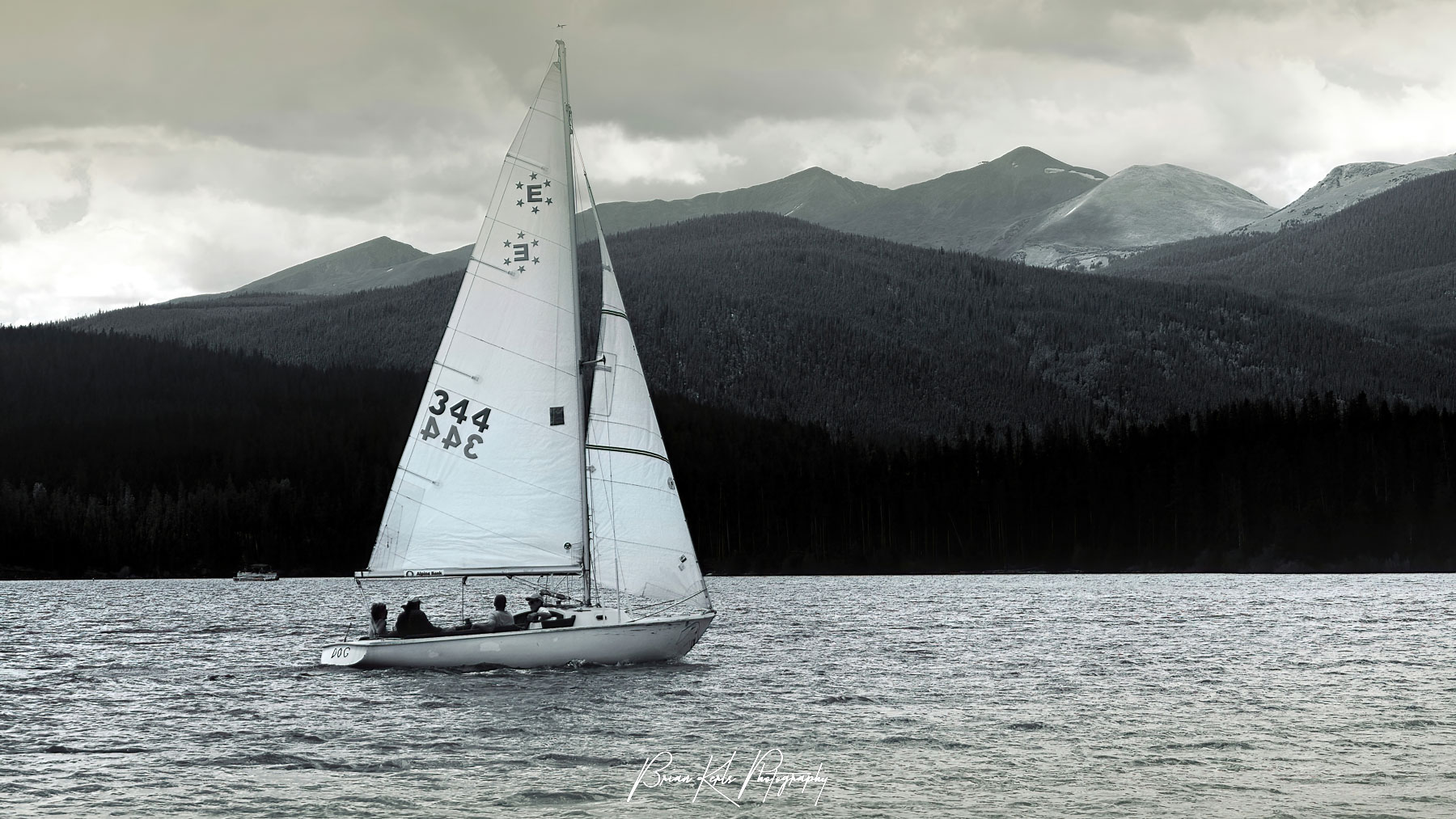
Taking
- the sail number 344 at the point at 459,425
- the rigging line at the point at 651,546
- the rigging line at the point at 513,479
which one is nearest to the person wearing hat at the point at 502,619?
the rigging line at the point at 513,479

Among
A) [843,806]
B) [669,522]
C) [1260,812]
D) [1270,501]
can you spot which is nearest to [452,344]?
[669,522]

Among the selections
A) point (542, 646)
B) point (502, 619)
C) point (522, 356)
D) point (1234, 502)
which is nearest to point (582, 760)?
point (542, 646)

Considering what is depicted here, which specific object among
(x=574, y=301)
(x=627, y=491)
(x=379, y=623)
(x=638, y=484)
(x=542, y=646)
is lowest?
(x=542, y=646)

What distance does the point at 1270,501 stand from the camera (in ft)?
568

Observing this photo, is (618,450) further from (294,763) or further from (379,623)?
(294,763)

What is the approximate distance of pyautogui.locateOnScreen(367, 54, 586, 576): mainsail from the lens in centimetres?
4338

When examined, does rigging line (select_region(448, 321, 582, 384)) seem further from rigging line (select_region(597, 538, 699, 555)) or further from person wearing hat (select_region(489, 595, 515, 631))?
person wearing hat (select_region(489, 595, 515, 631))

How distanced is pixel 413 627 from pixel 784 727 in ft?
42.6

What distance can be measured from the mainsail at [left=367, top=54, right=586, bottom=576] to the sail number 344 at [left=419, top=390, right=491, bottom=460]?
33 mm

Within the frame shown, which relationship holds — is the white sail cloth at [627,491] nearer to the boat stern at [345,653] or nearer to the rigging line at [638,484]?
the rigging line at [638,484]

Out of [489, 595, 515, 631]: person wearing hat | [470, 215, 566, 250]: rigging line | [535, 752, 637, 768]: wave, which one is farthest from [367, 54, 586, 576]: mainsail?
[535, 752, 637, 768]: wave

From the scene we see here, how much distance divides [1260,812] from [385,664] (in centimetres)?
2694

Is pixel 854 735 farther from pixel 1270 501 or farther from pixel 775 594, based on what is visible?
pixel 1270 501

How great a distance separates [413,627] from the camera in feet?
149
